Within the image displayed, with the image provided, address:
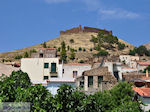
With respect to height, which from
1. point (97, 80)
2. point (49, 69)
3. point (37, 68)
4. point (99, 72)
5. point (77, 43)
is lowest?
point (97, 80)

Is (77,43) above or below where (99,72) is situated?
above

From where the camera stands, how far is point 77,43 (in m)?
120

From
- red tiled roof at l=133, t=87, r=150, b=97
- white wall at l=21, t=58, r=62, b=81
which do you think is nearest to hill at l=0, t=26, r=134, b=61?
Answer: white wall at l=21, t=58, r=62, b=81

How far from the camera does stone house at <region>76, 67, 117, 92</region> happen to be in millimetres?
30031

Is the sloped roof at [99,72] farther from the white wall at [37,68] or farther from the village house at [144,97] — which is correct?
the white wall at [37,68]

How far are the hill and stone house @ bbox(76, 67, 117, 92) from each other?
202ft

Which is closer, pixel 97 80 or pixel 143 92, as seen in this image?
pixel 143 92

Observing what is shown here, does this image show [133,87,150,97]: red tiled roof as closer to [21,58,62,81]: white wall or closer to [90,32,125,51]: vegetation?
[21,58,62,81]: white wall

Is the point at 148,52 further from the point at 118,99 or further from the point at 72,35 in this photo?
the point at 118,99

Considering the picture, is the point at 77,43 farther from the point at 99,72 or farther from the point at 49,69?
the point at 99,72

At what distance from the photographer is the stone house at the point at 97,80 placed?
30031 millimetres

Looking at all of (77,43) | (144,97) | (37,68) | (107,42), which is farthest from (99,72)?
(77,43)

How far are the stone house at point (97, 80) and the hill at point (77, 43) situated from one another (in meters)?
61.5

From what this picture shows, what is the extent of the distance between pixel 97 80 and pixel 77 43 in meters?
89.5
